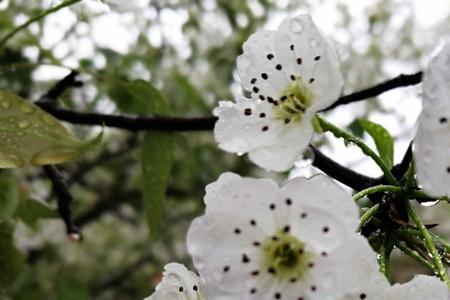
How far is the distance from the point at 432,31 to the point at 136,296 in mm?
1859

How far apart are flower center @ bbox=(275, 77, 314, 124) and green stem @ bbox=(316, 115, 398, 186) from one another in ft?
0.09

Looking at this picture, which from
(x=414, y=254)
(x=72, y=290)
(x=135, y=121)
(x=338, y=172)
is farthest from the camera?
(x=72, y=290)

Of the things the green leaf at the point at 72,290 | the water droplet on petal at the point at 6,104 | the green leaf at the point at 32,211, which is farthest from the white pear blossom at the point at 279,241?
the green leaf at the point at 72,290

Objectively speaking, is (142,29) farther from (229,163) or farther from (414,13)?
(414,13)

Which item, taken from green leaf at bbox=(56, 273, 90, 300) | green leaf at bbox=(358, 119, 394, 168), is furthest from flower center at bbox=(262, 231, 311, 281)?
green leaf at bbox=(56, 273, 90, 300)

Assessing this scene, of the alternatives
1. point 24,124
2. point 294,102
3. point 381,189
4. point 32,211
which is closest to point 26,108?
point 24,124

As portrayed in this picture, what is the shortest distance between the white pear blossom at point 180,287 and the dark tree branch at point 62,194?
510 millimetres

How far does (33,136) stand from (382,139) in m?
0.42

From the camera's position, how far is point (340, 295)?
0.61m

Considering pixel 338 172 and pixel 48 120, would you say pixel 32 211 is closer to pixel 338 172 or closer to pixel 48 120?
pixel 48 120

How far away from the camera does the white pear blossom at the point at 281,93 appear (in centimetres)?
69

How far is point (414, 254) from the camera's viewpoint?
2.34ft

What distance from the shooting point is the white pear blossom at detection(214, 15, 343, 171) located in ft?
2.27

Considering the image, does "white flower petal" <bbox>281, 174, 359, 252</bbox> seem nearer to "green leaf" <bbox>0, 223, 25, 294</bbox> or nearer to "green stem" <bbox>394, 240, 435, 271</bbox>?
"green stem" <bbox>394, 240, 435, 271</bbox>
